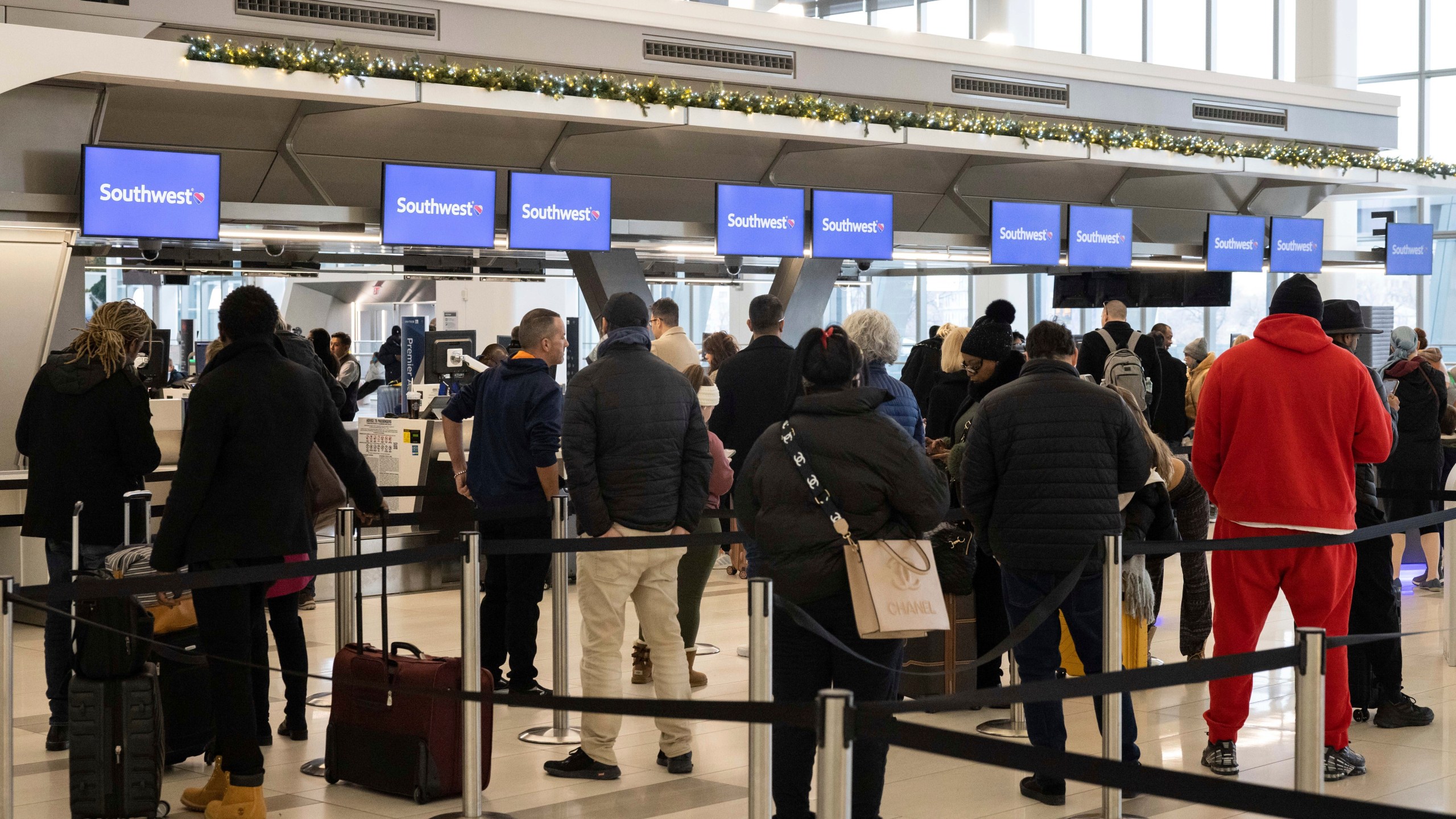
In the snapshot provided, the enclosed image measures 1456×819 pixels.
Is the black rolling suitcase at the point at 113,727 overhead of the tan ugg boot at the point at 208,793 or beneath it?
overhead

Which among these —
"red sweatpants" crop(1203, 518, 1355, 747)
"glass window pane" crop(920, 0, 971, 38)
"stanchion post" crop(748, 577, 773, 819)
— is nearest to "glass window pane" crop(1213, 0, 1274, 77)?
"glass window pane" crop(920, 0, 971, 38)

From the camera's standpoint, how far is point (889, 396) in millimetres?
3441

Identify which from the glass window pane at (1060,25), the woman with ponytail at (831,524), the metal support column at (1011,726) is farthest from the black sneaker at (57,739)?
the glass window pane at (1060,25)

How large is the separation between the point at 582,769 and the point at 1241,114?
10371 mm

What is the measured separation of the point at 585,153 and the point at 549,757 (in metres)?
6.42

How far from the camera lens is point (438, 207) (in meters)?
8.52

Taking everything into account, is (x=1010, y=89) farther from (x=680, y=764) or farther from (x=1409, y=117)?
(x=1409, y=117)

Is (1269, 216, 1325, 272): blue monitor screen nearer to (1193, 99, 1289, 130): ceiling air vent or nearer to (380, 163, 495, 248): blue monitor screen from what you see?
(1193, 99, 1289, 130): ceiling air vent

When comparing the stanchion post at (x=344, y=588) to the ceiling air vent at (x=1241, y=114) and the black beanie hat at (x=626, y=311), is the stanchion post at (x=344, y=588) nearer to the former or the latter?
the black beanie hat at (x=626, y=311)

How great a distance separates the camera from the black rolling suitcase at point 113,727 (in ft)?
13.3

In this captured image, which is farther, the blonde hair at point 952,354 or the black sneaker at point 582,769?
the blonde hair at point 952,354

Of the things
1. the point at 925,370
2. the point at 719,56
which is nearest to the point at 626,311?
the point at 925,370

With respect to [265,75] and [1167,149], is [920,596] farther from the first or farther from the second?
[1167,149]

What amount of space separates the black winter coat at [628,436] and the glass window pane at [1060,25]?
17481 mm
